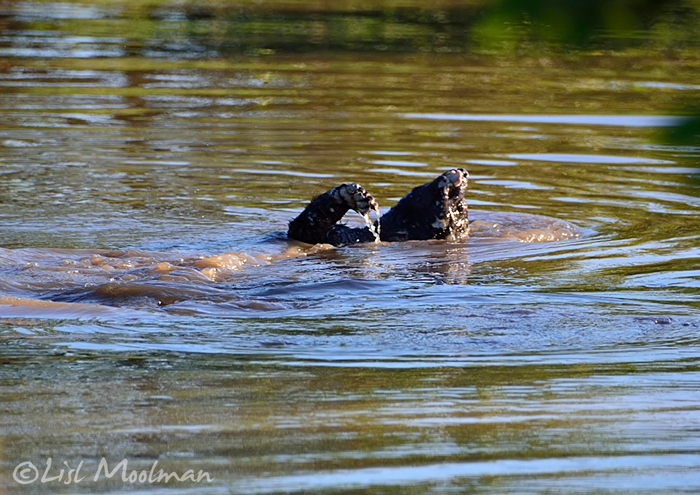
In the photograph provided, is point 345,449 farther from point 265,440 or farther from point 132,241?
point 132,241

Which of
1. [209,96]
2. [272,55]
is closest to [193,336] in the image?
[209,96]

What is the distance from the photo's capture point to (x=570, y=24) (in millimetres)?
1432

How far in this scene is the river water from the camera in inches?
135

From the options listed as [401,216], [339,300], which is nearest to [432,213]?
[401,216]

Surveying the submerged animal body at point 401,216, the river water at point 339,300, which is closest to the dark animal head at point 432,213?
the submerged animal body at point 401,216

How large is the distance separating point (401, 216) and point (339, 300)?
233 centimetres

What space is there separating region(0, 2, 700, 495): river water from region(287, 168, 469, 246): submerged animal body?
0.55 feet

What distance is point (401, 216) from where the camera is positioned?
27.3ft

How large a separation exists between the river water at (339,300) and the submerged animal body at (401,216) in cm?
17

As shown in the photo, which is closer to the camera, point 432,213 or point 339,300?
point 339,300

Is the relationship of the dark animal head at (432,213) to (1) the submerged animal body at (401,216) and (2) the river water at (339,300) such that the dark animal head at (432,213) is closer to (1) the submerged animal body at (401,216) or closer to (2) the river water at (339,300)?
(1) the submerged animal body at (401,216)

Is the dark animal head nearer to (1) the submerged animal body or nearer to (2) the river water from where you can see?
(1) the submerged animal body

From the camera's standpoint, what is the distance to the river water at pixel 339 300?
343 cm

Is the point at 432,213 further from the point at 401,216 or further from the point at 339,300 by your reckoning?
the point at 339,300
